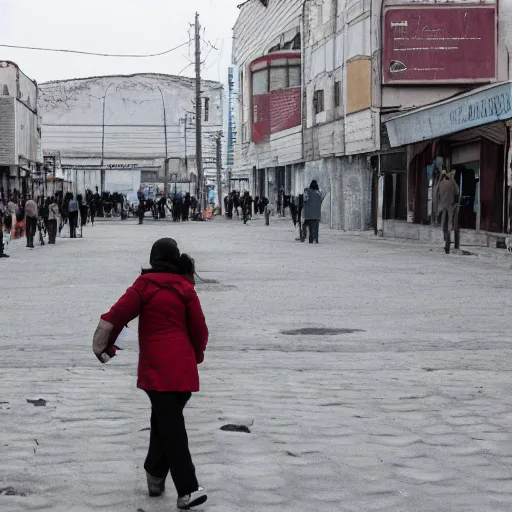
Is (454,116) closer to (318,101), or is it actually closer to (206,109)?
(318,101)

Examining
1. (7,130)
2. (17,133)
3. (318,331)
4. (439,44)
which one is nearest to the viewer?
(318,331)

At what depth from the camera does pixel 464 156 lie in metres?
32.6

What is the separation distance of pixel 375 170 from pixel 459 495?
39.1 meters

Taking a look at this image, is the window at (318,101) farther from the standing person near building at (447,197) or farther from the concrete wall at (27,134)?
the standing person near building at (447,197)

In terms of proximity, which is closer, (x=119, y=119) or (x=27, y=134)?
(x=27, y=134)

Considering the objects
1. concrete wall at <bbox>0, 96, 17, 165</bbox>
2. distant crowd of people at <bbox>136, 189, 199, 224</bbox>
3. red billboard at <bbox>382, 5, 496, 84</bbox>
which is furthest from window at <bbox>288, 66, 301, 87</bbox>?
red billboard at <bbox>382, 5, 496, 84</bbox>

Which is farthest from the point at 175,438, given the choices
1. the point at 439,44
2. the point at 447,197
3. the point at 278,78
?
the point at 278,78

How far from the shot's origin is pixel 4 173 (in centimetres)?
6069

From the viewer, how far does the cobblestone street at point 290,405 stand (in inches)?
235

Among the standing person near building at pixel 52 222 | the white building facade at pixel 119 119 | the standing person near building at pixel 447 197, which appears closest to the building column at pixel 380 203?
the standing person near building at pixel 52 222

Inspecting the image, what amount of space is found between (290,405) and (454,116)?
79.3ft

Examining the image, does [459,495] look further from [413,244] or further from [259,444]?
[413,244]

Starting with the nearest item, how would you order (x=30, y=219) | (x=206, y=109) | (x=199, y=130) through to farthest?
(x=30, y=219) → (x=199, y=130) → (x=206, y=109)

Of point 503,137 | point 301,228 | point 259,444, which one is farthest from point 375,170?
point 259,444
